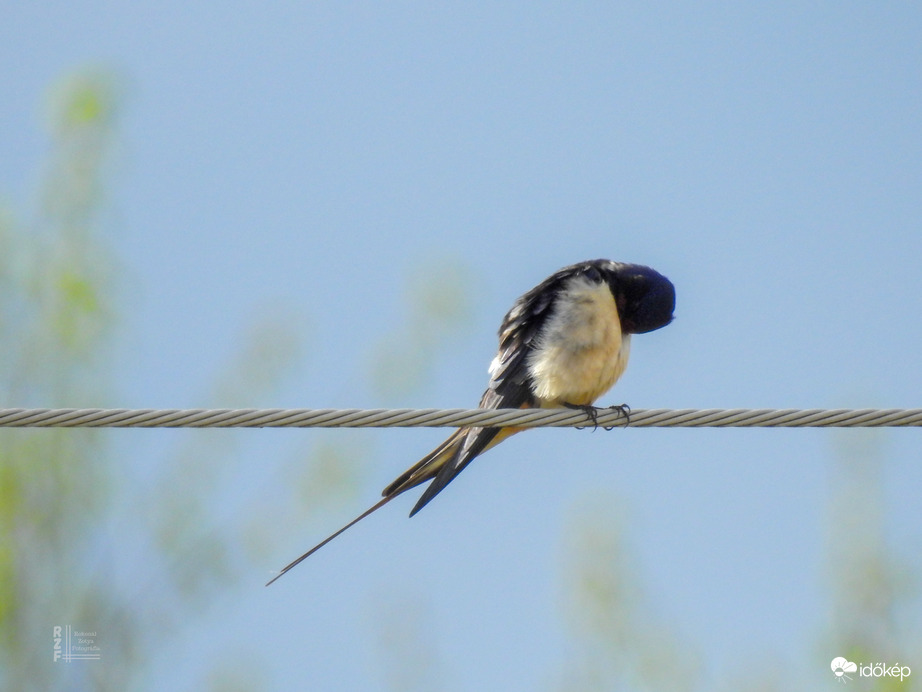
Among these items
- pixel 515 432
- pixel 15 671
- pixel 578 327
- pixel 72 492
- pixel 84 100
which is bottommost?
pixel 15 671

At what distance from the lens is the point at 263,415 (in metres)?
2.85

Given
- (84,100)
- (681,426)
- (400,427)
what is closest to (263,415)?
(400,427)

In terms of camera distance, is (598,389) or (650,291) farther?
(650,291)

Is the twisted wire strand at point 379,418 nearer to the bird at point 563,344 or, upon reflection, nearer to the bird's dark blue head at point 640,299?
the bird at point 563,344

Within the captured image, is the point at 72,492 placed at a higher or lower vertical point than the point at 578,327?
lower

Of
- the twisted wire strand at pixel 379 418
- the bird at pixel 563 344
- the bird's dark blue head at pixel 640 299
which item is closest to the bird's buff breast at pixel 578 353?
the bird at pixel 563 344

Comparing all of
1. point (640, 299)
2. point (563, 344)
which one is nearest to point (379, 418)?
point (563, 344)

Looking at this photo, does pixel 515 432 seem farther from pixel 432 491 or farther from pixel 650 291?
pixel 650 291

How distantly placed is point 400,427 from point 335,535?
0.79 meters

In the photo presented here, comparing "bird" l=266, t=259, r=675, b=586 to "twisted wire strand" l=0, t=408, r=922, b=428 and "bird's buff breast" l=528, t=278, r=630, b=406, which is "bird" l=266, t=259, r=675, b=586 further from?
"twisted wire strand" l=0, t=408, r=922, b=428

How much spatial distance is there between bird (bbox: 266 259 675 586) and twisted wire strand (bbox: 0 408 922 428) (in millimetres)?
995

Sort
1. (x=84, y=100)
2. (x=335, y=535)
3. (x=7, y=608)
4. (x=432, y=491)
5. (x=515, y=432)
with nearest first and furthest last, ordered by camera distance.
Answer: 1. (x=335, y=535)
2. (x=432, y=491)
3. (x=515, y=432)
4. (x=7, y=608)
5. (x=84, y=100)

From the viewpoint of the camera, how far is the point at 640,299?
4609 millimetres

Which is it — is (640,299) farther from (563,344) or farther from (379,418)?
(379,418)
